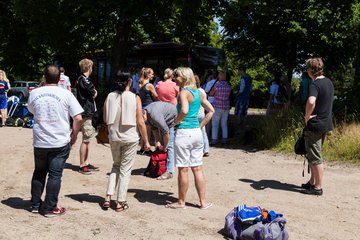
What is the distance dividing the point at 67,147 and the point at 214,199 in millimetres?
2279

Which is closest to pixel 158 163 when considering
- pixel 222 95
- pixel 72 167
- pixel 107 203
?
pixel 72 167

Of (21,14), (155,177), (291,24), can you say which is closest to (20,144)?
(155,177)

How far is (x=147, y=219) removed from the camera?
5504 millimetres

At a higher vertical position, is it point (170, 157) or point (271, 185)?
point (170, 157)

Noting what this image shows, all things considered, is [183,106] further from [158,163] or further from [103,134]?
[158,163]

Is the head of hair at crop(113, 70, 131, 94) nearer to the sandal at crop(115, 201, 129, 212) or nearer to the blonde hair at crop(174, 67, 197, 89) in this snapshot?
the blonde hair at crop(174, 67, 197, 89)

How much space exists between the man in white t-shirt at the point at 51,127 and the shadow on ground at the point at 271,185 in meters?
3.34

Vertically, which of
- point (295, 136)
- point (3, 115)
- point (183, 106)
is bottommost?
point (3, 115)

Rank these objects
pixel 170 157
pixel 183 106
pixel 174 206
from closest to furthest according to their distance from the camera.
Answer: pixel 183 106, pixel 174 206, pixel 170 157

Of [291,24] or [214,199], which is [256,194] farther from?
[291,24]

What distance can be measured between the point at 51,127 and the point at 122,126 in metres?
0.86

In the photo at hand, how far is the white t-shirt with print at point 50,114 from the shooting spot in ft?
17.3

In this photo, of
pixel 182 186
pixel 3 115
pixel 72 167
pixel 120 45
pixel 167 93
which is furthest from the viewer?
pixel 120 45

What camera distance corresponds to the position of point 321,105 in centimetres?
673
